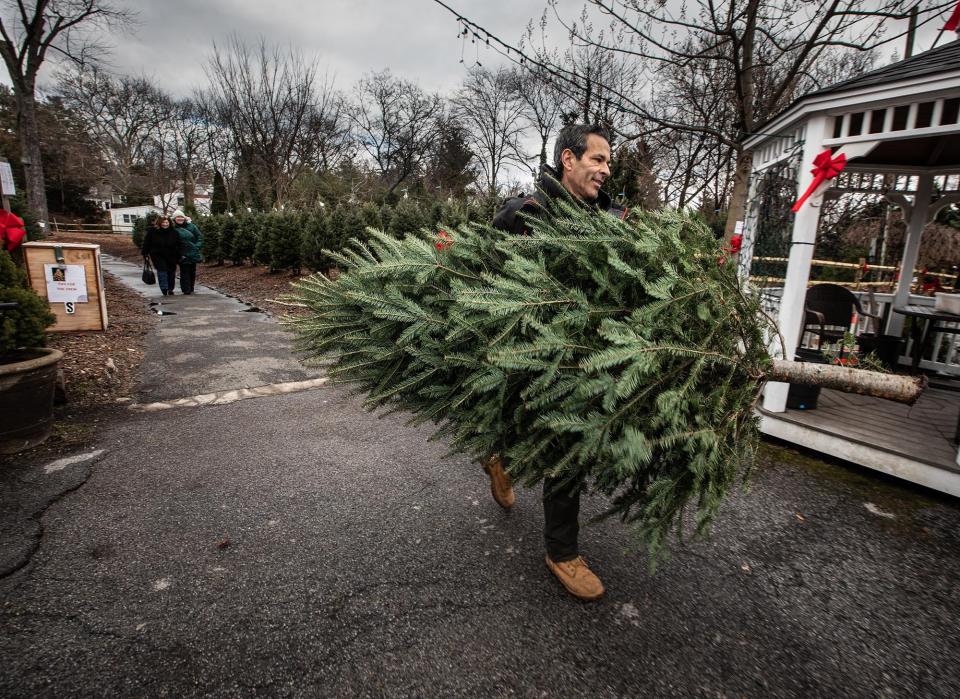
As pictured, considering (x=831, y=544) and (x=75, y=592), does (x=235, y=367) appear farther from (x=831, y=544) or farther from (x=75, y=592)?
(x=831, y=544)

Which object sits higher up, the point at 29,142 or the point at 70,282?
the point at 29,142

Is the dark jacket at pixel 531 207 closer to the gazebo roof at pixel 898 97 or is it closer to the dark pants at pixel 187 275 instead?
the gazebo roof at pixel 898 97

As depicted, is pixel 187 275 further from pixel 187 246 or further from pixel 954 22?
pixel 954 22

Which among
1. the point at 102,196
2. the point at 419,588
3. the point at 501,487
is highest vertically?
the point at 102,196

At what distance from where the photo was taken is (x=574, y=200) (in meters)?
2.19

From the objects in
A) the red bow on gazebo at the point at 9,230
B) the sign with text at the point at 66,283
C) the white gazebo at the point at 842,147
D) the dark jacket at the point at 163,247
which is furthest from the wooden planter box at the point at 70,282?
the white gazebo at the point at 842,147

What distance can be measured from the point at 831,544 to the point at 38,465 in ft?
17.2

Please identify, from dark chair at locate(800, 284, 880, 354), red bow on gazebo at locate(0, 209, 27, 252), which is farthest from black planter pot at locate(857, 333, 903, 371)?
red bow on gazebo at locate(0, 209, 27, 252)

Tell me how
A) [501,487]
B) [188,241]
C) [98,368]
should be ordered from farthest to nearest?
[188,241] → [98,368] → [501,487]

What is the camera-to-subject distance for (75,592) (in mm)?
2143

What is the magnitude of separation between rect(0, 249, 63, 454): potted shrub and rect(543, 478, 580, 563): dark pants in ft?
12.6

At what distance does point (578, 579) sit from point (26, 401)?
4.05 meters

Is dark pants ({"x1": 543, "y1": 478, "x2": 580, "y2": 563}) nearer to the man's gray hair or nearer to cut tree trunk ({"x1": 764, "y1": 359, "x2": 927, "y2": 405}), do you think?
cut tree trunk ({"x1": 764, "y1": 359, "x2": 927, "y2": 405})

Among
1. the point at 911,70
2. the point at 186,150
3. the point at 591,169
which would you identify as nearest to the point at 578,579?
the point at 591,169
